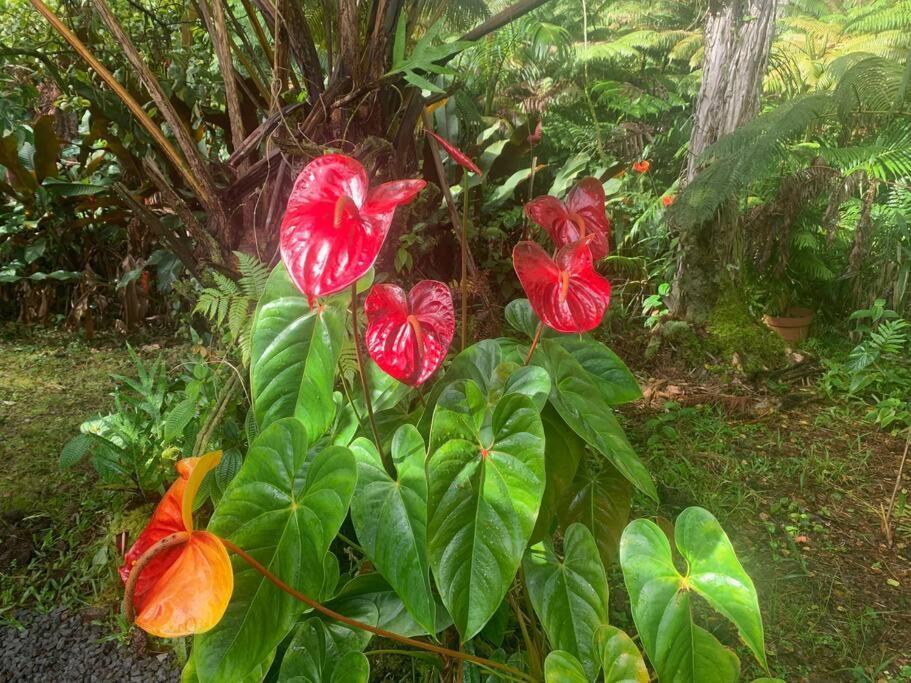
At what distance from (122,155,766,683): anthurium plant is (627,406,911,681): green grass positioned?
602 millimetres

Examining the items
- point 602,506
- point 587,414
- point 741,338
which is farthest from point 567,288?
point 741,338

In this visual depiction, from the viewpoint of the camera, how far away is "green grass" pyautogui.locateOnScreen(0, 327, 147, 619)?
1331 mm

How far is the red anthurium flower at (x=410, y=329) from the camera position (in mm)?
752

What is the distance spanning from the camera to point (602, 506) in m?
0.99

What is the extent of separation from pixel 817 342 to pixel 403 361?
2.53 metres

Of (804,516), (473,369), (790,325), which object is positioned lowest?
(804,516)

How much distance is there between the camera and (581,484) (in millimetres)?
1003

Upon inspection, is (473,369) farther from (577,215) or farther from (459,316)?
(459,316)

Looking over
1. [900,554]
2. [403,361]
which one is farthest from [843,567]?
[403,361]

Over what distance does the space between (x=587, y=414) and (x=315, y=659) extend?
1.54 feet

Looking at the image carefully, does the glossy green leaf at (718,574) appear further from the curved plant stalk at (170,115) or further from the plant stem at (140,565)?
the curved plant stalk at (170,115)

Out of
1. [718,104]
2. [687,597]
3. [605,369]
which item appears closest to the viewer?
[687,597]

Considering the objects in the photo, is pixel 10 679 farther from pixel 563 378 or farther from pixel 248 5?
pixel 248 5

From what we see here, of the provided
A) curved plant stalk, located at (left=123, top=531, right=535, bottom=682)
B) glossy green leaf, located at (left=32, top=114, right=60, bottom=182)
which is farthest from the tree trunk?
glossy green leaf, located at (left=32, top=114, right=60, bottom=182)
